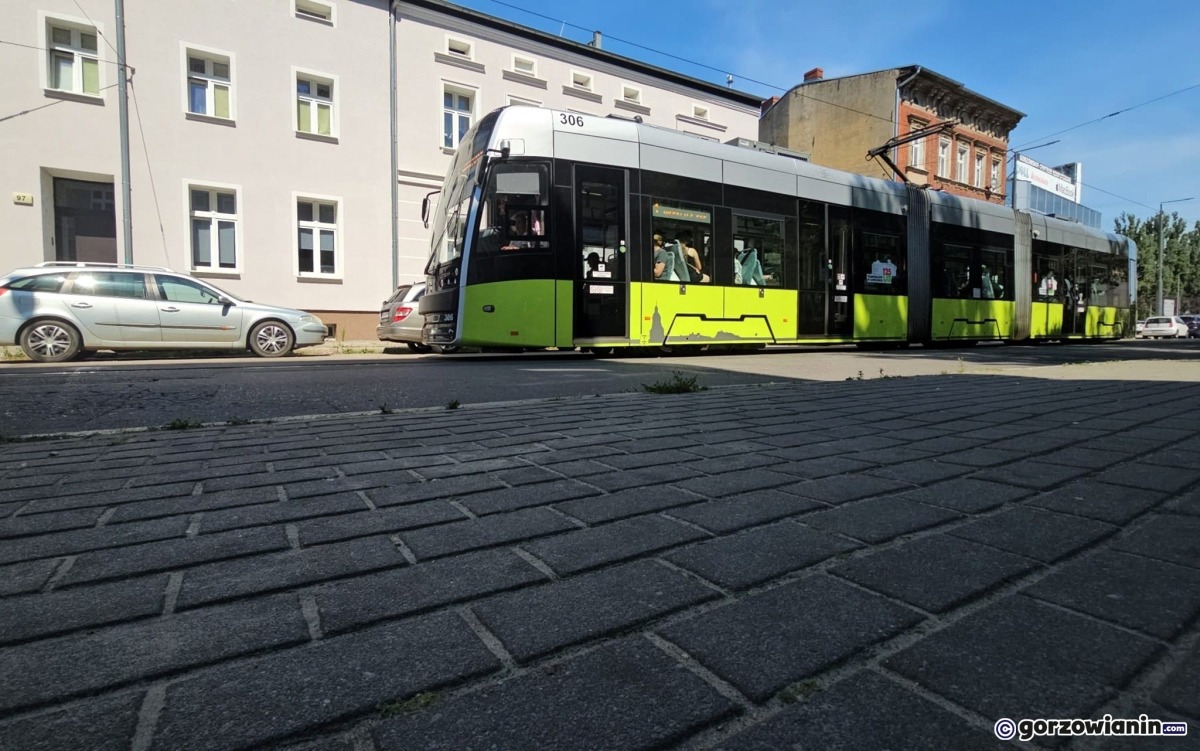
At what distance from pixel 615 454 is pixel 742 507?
1.00 metres

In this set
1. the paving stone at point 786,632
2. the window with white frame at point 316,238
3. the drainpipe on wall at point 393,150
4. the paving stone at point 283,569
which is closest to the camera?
the paving stone at point 786,632

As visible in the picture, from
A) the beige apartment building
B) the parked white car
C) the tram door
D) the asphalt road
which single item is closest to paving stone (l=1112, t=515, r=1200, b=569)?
the asphalt road

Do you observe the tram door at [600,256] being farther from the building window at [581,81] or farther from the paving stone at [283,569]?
the building window at [581,81]

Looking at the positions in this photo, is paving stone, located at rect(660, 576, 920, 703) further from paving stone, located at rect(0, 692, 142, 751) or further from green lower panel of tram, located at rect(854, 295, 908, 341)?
green lower panel of tram, located at rect(854, 295, 908, 341)

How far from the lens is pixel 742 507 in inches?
86.7

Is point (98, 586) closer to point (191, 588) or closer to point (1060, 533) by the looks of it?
point (191, 588)

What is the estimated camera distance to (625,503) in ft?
7.37

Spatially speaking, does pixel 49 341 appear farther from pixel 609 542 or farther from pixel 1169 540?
pixel 1169 540

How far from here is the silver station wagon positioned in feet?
32.4

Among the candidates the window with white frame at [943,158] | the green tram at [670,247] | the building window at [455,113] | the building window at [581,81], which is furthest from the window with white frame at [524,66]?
the window with white frame at [943,158]

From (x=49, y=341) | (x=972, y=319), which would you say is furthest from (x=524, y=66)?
(x=972, y=319)

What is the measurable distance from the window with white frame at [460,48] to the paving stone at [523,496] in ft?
64.1

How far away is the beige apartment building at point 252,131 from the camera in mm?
13961

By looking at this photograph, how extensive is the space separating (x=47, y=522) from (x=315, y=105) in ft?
58.8
